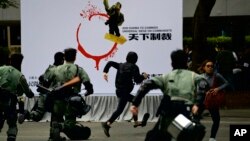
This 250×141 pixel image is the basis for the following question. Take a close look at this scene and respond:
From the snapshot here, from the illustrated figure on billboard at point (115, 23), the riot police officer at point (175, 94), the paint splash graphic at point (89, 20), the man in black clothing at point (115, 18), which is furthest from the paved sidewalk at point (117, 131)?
the riot police officer at point (175, 94)

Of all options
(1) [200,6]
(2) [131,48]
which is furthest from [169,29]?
(1) [200,6]

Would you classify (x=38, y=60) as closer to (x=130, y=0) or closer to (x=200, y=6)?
(x=130, y=0)

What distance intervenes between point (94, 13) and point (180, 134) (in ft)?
31.3

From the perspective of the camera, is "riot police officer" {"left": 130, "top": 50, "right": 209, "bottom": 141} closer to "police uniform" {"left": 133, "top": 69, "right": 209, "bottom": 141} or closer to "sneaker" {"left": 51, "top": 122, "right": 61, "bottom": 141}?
"police uniform" {"left": 133, "top": 69, "right": 209, "bottom": 141}

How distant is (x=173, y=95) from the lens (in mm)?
8719

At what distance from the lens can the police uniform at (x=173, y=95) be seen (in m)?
8.58

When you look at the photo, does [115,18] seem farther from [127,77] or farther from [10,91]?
[10,91]

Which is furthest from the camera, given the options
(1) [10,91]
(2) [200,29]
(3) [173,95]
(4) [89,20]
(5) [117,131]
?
(2) [200,29]

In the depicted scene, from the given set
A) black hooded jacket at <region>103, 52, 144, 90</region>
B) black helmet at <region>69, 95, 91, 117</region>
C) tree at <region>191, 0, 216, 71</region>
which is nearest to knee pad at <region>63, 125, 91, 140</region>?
black helmet at <region>69, 95, 91, 117</region>

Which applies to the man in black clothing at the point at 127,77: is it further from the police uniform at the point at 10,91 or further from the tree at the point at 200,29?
the tree at the point at 200,29

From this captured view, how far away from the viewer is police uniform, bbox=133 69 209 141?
8.58 meters

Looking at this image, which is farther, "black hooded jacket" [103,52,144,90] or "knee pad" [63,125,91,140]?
"black hooded jacket" [103,52,144,90]

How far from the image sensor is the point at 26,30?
57.7ft

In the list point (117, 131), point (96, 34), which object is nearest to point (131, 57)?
point (117, 131)
